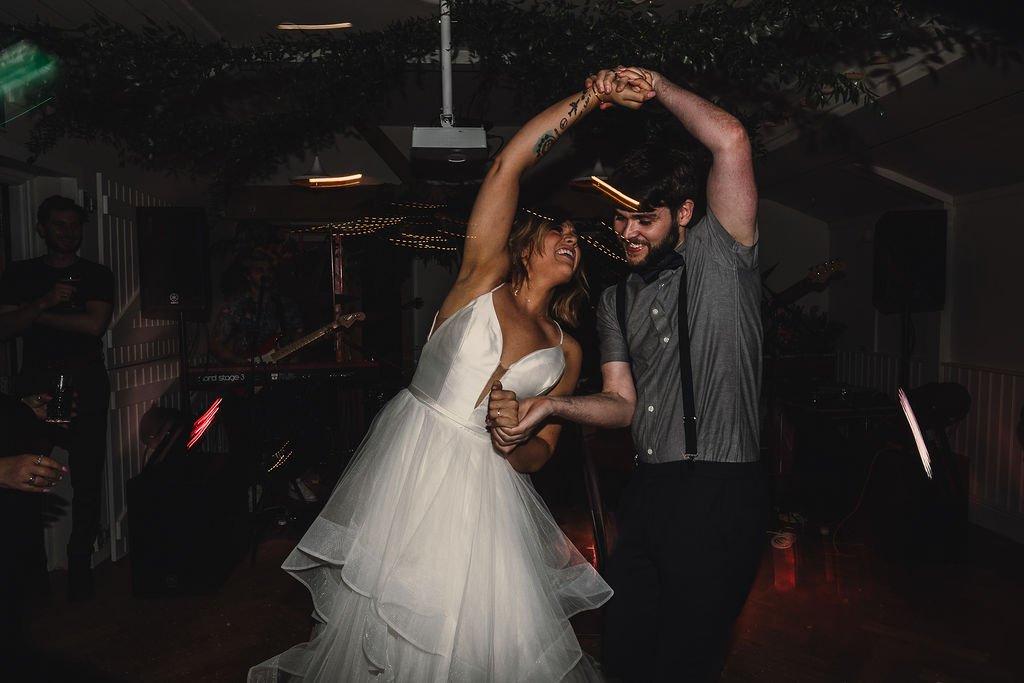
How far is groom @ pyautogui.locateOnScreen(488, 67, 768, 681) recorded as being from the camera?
5.74 feet

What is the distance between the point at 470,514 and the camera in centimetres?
201

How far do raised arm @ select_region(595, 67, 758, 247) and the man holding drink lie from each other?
299 centimetres

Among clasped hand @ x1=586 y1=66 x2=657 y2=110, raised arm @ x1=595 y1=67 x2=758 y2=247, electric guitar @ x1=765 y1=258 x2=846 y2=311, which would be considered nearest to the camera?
raised arm @ x1=595 y1=67 x2=758 y2=247

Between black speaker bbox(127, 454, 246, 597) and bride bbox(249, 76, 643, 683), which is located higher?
bride bbox(249, 76, 643, 683)

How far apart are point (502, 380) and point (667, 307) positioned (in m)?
0.53

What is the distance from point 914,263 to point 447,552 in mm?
4117

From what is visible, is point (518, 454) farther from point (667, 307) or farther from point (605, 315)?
point (667, 307)

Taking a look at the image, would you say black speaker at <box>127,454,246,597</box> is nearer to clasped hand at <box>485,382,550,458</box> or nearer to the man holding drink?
the man holding drink

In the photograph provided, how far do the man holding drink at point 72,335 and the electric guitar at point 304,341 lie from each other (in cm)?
138

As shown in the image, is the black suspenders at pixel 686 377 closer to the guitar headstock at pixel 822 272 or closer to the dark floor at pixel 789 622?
the dark floor at pixel 789 622

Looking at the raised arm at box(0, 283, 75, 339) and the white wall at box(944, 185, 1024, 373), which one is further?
the white wall at box(944, 185, 1024, 373)

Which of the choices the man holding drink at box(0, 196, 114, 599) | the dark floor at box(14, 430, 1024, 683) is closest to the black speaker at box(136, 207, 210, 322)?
the man holding drink at box(0, 196, 114, 599)

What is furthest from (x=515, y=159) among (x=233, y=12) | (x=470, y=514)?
(x=233, y=12)

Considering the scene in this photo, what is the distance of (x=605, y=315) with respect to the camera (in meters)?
2.07
